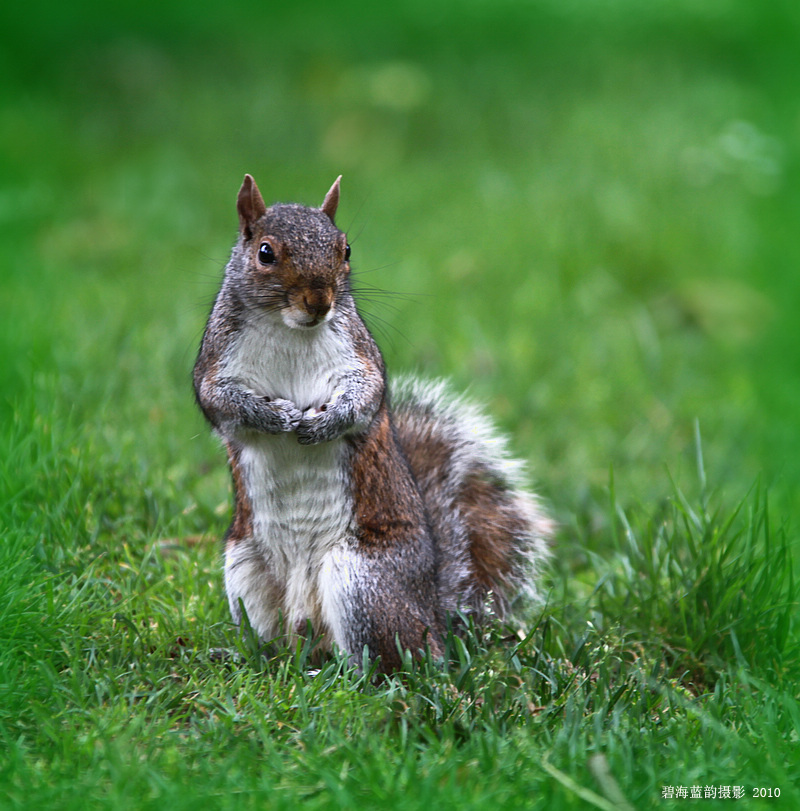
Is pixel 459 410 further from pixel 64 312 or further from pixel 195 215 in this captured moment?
pixel 195 215

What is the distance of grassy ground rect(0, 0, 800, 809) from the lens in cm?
226

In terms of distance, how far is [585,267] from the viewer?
6.16m

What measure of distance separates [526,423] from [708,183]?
11.8 feet

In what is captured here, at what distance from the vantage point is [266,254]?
2543mm

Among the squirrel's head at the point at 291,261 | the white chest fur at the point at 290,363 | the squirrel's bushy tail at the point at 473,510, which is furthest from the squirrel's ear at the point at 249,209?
the squirrel's bushy tail at the point at 473,510

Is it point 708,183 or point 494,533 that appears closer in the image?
point 494,533

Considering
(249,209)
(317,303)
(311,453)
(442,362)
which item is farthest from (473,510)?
(442,362)

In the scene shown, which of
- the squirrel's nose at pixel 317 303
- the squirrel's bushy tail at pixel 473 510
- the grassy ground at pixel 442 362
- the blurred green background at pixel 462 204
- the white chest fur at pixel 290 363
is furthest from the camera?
the blurred green background at pixel 462 204

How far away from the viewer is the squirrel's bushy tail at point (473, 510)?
2.93 meters

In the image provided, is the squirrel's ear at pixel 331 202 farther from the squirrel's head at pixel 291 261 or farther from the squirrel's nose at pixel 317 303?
the squirrel's nose at pixel 317 303

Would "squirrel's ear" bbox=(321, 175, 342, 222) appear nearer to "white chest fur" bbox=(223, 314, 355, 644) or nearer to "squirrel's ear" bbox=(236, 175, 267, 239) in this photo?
"squirrel's ear" bbox=(236, 175, 267, 239)

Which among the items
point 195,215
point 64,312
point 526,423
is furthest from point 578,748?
point 195,215

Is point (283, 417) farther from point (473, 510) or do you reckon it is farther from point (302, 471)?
point (473, 510)

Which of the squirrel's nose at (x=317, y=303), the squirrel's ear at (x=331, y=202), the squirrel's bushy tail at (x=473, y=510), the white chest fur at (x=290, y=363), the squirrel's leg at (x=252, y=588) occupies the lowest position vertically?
the squirrel's leg at (x=252, y=588)
